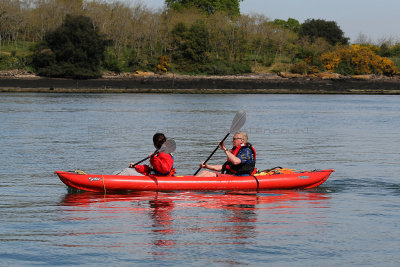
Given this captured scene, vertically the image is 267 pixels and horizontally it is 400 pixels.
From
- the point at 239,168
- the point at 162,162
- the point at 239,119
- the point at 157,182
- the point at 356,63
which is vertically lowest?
the point at 157,182

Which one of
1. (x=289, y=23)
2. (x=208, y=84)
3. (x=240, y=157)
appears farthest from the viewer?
(x=289, y=23)

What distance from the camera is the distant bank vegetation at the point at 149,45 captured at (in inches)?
3081

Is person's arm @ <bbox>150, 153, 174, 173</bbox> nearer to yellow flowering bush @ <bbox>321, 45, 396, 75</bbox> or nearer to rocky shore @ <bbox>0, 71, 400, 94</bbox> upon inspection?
rocky shore @ <bbox>0, 71, 400, 94</bbox>

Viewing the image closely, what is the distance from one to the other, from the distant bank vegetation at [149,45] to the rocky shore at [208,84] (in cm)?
125

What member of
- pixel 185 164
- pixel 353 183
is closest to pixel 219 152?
pixel 185 164

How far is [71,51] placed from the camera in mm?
77438

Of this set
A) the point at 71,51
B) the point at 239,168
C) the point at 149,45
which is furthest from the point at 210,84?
the point at 239,168

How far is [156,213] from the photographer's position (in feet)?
39.3

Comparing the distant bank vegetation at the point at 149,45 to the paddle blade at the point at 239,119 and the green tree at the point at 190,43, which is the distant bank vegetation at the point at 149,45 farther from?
the paddle blade at the point at 239,119

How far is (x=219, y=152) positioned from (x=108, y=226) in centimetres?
1307

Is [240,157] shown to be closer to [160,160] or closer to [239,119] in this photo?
[160,160]

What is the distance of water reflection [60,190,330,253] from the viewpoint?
10102 millimetres

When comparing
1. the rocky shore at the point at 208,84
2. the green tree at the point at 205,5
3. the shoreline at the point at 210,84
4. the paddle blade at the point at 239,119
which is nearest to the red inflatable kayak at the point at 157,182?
the paddle blade at the point at 239,119

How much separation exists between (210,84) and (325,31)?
31.2 metres
